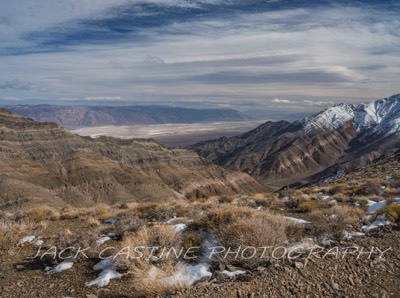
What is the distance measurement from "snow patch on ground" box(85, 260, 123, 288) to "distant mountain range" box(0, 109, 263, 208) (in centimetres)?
5735

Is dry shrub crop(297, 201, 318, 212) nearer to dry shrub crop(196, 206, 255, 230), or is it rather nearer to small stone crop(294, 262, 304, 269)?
dry shrub crop(196, 206, 255, 230)

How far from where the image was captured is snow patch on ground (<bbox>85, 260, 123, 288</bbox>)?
7.44 metres

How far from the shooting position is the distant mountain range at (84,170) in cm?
7544

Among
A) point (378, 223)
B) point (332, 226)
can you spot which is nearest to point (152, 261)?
point (332, 226)

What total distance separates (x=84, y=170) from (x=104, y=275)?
87.6m

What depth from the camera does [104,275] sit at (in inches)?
305

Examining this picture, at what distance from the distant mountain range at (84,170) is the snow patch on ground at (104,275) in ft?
188

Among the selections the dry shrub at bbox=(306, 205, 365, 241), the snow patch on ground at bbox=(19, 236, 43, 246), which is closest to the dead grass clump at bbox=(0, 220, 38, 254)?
the snow patch on ground at bbox=(19, 236, 43, 246)

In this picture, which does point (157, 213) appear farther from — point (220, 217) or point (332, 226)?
point (332, 226)

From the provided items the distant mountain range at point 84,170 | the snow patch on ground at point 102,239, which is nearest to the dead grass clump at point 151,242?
the snow patch on ground at point 102,239

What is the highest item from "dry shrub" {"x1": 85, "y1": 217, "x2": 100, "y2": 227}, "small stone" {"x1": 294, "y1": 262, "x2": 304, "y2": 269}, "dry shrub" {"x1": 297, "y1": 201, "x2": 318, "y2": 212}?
"small stone" {"x1": 294, "y1": 262, "x2": 304, "y2": 269}

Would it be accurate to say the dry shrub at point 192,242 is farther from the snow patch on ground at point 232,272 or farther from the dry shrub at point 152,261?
the snow patch on ground at point 232,272

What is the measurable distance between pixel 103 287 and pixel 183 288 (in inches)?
75.7

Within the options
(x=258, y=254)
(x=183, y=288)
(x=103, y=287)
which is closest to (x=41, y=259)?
(x=103, y=287)
